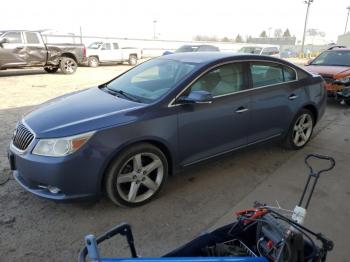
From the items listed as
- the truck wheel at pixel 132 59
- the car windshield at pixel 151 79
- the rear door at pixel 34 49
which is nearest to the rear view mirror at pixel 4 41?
the rear door at pixel 34 49

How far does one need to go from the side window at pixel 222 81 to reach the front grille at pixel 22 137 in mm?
1777

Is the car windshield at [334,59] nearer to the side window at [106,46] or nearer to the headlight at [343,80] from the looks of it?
the headlight at [343,80]

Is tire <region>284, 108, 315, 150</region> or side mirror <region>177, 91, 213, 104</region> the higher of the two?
side mirror <region>177, 91, 213, 104</region>

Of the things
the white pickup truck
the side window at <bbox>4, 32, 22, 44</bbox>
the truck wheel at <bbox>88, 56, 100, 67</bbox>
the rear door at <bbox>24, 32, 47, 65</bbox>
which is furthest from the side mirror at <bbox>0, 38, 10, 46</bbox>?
the truck wheel at <bbox>88, 56, 100, 67</bbox>

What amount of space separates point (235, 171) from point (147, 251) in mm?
1968

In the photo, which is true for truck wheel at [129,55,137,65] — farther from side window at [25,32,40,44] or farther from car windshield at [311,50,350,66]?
car windshield at [311,50,350,66]

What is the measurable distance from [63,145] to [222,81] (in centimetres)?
207

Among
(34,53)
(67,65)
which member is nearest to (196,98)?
(34,53)

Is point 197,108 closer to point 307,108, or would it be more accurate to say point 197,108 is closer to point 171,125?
point 171,125

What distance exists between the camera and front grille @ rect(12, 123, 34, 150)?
10.6ft

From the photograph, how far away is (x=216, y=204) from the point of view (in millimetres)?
3629

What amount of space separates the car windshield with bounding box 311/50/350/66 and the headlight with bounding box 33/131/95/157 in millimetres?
8432

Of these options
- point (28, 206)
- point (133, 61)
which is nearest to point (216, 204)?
point (28, 206)

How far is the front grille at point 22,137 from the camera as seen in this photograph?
324cm
